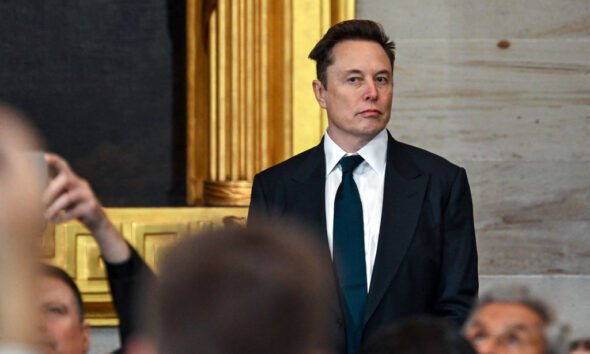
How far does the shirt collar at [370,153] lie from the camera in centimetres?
496

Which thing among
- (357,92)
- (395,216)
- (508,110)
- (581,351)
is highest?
(357,92)

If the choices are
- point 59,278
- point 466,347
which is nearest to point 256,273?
point 466,347

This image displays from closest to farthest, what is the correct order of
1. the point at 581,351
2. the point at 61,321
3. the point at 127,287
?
the point at 127,287, the point at 61,321, the point at 581,351

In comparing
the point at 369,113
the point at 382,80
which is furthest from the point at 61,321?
the point at 382,80

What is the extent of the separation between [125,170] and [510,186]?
1.69 m

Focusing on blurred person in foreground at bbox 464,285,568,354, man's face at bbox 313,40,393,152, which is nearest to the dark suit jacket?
man's face at bbox 313,40,393,152

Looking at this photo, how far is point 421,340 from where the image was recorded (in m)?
2.49

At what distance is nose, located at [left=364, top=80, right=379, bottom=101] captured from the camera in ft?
16.2

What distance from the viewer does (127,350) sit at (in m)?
2.86

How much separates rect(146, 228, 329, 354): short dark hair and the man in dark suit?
2.52 m

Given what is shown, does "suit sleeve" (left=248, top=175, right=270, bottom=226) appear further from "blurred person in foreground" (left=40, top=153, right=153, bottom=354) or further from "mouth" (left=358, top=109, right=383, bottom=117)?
"blurred person in foreground" (left=40, top=153, right=153, bottom=354)

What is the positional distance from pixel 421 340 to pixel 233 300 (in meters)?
0.50

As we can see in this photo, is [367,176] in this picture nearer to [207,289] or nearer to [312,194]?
[312,194]

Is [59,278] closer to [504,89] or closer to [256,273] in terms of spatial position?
[256,273]
